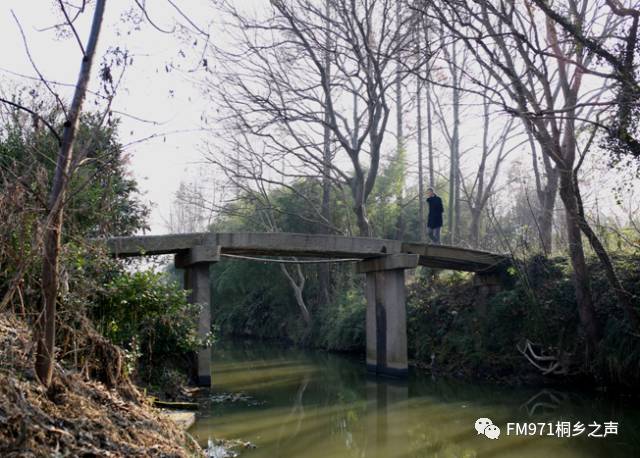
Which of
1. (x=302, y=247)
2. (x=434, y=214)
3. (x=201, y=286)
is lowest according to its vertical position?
(x=201, y=286)

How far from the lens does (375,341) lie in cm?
1523

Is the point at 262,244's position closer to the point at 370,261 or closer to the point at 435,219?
the point at 370,261

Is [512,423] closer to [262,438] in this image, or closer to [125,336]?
[262,438]

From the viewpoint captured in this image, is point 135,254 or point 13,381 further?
point 135,254

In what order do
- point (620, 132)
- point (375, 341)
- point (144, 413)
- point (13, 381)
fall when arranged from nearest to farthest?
point (13, 381), point (144, 413), point (620, 132), point (375, 341)

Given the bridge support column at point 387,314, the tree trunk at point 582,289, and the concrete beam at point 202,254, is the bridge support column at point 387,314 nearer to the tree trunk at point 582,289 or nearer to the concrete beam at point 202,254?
the tree trunk at point 582,289

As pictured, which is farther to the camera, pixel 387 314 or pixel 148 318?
pixel 387 314

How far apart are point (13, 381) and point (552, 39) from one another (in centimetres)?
952

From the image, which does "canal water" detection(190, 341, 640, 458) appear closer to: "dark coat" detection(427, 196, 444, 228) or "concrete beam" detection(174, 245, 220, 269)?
"concrete beam" detection(174, 245, 220, 269)

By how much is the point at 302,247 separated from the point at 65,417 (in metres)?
9.06

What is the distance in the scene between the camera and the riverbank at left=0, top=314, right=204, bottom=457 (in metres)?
4.12

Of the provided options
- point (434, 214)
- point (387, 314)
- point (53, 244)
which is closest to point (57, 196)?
point (53, 244)

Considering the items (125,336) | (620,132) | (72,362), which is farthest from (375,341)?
(72,362)

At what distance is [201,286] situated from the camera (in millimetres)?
12367
